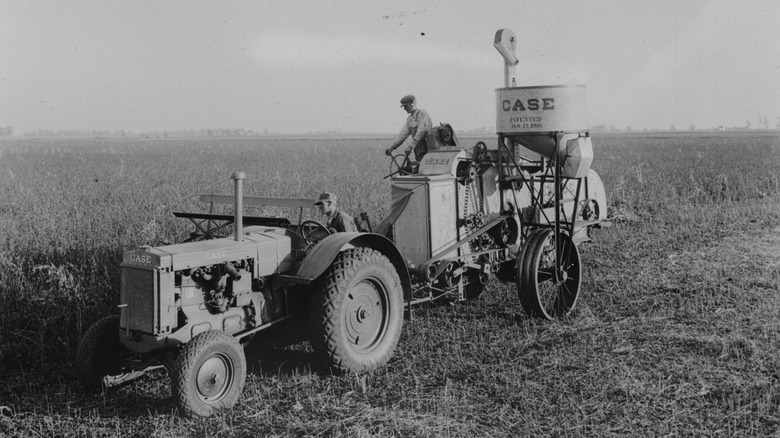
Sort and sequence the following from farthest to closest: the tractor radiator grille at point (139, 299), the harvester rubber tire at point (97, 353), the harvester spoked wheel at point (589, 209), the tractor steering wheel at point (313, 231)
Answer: the harvester spoked wheel at point (589, 209)
the tractor steering wheel at point (313, 231)
the harvester rubber tire at point (97, 353)
the tractor radiator grille at point (139, 299)

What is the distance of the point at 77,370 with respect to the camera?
205 inches

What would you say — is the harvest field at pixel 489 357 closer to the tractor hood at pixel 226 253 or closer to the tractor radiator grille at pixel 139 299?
the tractor radiator grille at pixel 139 299

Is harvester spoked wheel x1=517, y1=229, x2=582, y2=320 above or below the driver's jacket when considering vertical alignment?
below

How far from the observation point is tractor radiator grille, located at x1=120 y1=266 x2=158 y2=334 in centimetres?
471

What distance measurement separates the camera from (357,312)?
18.9ft

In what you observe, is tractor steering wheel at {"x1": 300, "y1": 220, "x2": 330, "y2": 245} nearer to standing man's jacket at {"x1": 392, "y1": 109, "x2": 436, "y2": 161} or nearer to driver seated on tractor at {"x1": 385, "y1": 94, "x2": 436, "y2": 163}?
driver seated on tractor at {"x1": 385, "y1": 94, "x2": 436, "y2": 163}

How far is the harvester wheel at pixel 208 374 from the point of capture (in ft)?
15.0

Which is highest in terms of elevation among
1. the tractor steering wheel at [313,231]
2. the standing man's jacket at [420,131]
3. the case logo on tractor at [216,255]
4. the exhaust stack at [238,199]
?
the standing man's jacket at [420,131]

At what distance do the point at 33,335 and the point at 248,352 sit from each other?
241 centimetres

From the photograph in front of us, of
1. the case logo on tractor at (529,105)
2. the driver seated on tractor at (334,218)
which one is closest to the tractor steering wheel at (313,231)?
the driver seated on tractor at (334,218)

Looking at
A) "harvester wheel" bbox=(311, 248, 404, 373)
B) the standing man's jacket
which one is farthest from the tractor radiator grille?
the standing man's jacket

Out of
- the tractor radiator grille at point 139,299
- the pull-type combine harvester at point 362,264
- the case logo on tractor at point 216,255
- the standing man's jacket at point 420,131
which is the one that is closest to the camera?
the tractor radiator grille at point 139,299

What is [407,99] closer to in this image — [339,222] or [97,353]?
[339,222]

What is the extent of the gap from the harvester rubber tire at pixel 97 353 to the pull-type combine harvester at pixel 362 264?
10 mm
